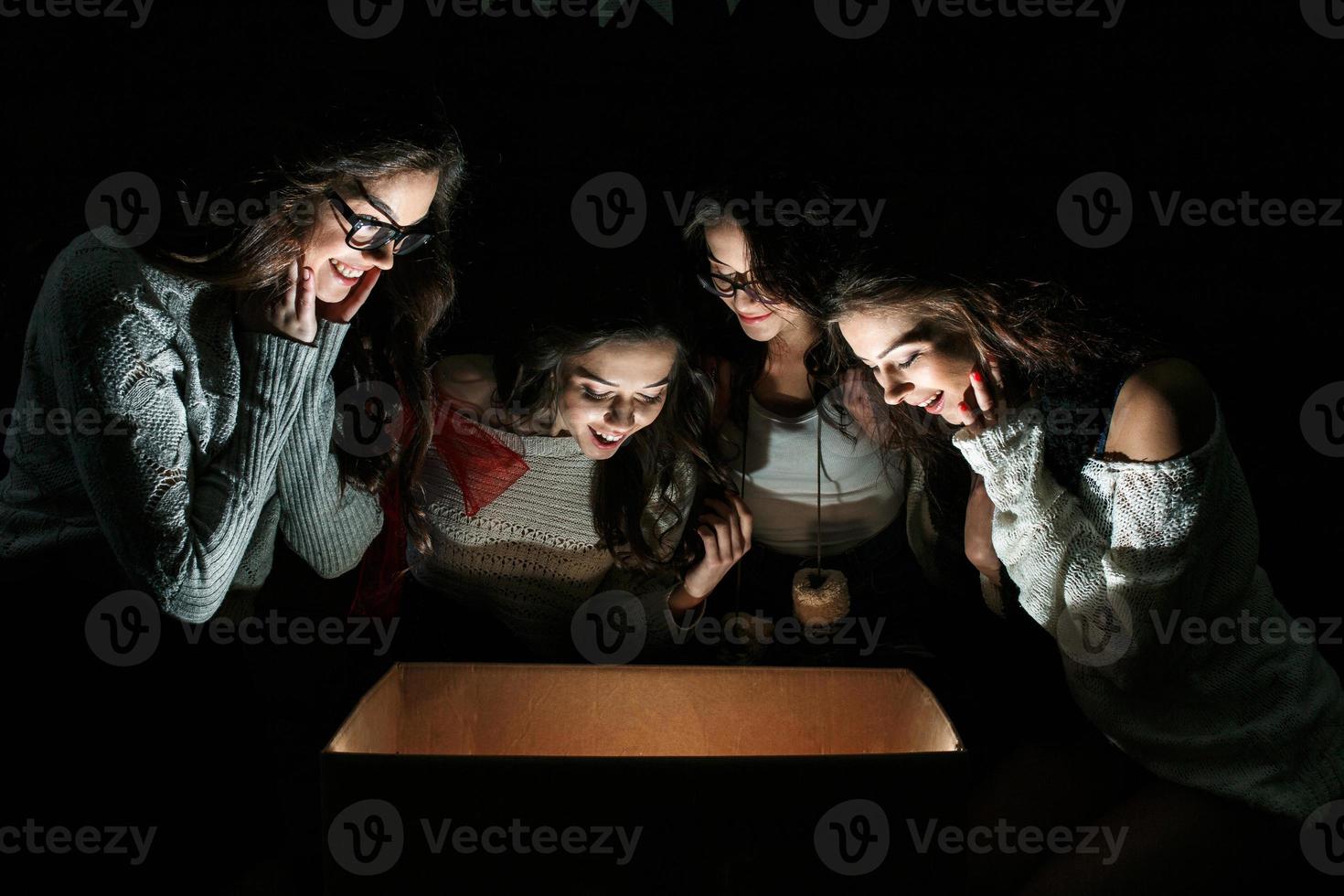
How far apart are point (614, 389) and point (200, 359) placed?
599mm

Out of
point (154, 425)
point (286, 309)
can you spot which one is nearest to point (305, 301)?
point (286, 309)

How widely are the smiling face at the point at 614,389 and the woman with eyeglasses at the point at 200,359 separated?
353 mm

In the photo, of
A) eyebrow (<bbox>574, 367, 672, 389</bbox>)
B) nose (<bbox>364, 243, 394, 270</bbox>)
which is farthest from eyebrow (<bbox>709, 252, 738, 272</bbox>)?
nose (<bbox>364, 243, 394, 270</bbox>)

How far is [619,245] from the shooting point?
68.2 inches

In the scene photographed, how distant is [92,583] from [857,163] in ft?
4.13

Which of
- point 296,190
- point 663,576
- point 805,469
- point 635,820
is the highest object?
point 296,190

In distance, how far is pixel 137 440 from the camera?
52.6 inches

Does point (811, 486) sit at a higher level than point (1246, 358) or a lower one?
lower

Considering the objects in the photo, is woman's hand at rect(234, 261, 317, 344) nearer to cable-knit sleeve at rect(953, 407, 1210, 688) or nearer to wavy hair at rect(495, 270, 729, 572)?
wavy hair at rect(495, 270, 729, 572)

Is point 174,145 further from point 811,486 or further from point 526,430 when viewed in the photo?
point 811,486

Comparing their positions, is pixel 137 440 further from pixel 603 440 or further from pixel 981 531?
pixel 981 531

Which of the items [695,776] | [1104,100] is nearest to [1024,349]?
[1104,100]

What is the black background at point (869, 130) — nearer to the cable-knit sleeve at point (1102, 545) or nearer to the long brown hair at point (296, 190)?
the long brown hair at point (296, 190)

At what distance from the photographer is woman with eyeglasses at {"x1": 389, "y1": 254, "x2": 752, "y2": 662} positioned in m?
1.82
